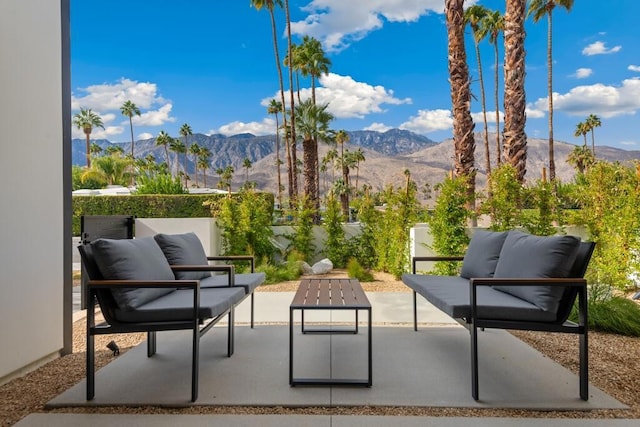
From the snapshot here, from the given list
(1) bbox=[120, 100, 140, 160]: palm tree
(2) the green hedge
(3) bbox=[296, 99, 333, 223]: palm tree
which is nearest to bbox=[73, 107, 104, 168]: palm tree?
(1) bbox=[120, 100, 140, 160]: palm tree

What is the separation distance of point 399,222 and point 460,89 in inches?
95.0

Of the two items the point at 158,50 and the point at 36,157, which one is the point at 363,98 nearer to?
the point at 158,50

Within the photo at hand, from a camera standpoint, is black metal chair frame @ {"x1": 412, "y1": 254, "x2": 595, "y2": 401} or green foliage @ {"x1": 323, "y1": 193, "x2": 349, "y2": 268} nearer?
black metal chair frame @ {"x1": 412, "y1": 254, "x2": 595, "y2": 401}

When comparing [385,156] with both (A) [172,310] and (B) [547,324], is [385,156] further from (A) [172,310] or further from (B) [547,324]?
(A) [172,310]

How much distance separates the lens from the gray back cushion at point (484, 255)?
343cm

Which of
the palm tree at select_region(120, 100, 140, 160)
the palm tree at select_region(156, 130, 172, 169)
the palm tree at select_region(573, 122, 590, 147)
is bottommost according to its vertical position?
the palm tree at select_region(573, 122, 590, 147)

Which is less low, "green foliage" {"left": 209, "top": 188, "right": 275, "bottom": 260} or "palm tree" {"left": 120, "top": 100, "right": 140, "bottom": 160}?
"palm tree" {"left": 120, "top": 100, "right": 140, "bottom": 160}

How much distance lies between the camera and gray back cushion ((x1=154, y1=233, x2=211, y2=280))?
3.48m

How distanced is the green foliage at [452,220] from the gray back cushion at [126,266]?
4.39 metres

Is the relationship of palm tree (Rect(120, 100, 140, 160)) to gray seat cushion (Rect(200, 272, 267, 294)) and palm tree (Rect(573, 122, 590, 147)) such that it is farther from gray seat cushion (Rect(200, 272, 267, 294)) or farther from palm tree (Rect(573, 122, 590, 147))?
gray seat cushion (Rect(200, 272, 267, 294))

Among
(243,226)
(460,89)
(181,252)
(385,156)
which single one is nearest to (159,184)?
(243,226)

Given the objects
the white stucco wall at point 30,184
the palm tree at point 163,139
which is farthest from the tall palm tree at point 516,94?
the palm tree at point 163,139

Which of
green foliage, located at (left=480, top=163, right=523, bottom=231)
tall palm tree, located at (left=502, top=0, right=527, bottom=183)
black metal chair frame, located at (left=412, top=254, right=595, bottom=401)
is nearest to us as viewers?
black metal chair frame, located at (left=412, top=254, right=595, bottom=401)

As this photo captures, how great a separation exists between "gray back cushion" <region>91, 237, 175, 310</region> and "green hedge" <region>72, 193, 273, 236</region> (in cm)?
865
